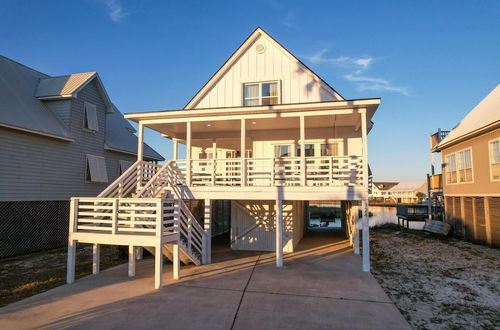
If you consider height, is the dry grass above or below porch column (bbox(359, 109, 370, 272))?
below

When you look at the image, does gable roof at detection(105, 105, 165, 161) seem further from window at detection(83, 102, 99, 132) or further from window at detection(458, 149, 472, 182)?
window at detection(458, 149, 472, 182)

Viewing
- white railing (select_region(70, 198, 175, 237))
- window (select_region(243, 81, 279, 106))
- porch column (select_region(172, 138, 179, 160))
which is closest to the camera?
white railing (select_region(70, 198, 175, 237))

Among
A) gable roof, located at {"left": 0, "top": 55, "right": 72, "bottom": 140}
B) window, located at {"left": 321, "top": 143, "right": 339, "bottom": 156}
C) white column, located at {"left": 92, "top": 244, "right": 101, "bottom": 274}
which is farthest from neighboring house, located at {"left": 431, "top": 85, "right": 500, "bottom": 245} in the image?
gable roof, located at {"left": 0, "top": 55, "right": 72, "bottom": 140}

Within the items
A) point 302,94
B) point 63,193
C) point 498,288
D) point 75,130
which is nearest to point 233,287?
point 498,288

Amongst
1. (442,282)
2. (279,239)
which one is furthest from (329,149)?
(442,282)

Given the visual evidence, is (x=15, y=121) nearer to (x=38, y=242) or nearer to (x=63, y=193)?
(x=63, y=193)

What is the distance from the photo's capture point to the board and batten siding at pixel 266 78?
13.2 meters

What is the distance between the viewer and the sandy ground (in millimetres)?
6130

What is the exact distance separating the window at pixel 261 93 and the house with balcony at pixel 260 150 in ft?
0.15

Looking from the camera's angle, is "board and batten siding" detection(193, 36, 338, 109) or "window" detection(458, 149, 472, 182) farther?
"window" detection(458, 149, 472, 182)

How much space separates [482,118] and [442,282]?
37.5ft

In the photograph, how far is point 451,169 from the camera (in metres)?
18.9

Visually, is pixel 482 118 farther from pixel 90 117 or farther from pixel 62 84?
pixel 62 84

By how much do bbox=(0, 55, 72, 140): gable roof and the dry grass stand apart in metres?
5.48
